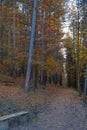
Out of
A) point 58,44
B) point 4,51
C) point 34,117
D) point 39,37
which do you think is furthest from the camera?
point 4,51

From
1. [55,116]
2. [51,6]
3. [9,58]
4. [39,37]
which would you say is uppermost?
[51,6]

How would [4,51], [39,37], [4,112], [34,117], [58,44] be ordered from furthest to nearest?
1. [4,51]
2. [58,44]
3. [39,37]
4. [34,117]
5. [4,112]

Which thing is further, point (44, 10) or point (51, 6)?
point (51, 6)

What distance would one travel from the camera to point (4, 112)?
10844 mm

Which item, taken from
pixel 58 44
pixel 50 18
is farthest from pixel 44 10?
pixel 58 44

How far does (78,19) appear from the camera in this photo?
24891 millimetres

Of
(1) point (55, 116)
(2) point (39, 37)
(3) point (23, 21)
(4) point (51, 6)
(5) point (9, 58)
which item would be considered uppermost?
(4) point (51, 6)

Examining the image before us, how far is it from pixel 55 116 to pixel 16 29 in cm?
1189

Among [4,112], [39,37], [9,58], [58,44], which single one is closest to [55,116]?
[4,112]

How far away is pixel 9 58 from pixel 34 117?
11.3 m

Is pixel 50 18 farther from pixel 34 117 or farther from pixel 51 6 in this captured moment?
pixel 34 117

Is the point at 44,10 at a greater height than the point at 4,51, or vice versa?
the point at 44,10

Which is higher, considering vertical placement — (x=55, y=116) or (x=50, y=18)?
(x=50, y=18)

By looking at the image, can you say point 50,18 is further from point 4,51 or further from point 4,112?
point 4,112
